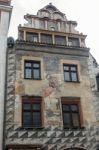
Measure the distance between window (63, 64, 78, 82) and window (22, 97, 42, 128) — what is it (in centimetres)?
229

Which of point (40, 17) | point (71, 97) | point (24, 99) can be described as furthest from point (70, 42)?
point (24, 99)

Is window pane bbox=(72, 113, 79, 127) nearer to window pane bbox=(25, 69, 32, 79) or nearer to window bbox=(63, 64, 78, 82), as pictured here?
window bbox=(63, 64, 78, 82)

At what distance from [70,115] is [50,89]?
176cm

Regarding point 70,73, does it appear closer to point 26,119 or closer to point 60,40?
point 60,40

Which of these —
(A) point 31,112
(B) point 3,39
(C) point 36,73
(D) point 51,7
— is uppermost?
(D) point 51,7

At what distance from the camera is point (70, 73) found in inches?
640

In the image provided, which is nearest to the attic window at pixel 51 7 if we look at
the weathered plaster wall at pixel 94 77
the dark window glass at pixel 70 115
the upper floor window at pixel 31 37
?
the upper floor window at pixel 31 37

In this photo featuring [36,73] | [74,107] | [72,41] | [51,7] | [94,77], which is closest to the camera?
[74,107]

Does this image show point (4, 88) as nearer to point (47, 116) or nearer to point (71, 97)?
point (47, 116)

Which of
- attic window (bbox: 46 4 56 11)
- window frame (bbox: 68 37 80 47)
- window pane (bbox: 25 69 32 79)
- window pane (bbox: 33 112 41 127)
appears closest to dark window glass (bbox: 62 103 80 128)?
window pane (bbox: 33 112 41 127)

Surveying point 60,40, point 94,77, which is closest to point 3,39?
point 60,40

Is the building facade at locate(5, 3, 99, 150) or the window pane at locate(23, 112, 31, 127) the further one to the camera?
the window pane at locate(23, 112, 31, 127)

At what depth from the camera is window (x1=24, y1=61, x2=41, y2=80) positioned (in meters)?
15.5

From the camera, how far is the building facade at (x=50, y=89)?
13773 millimetres
